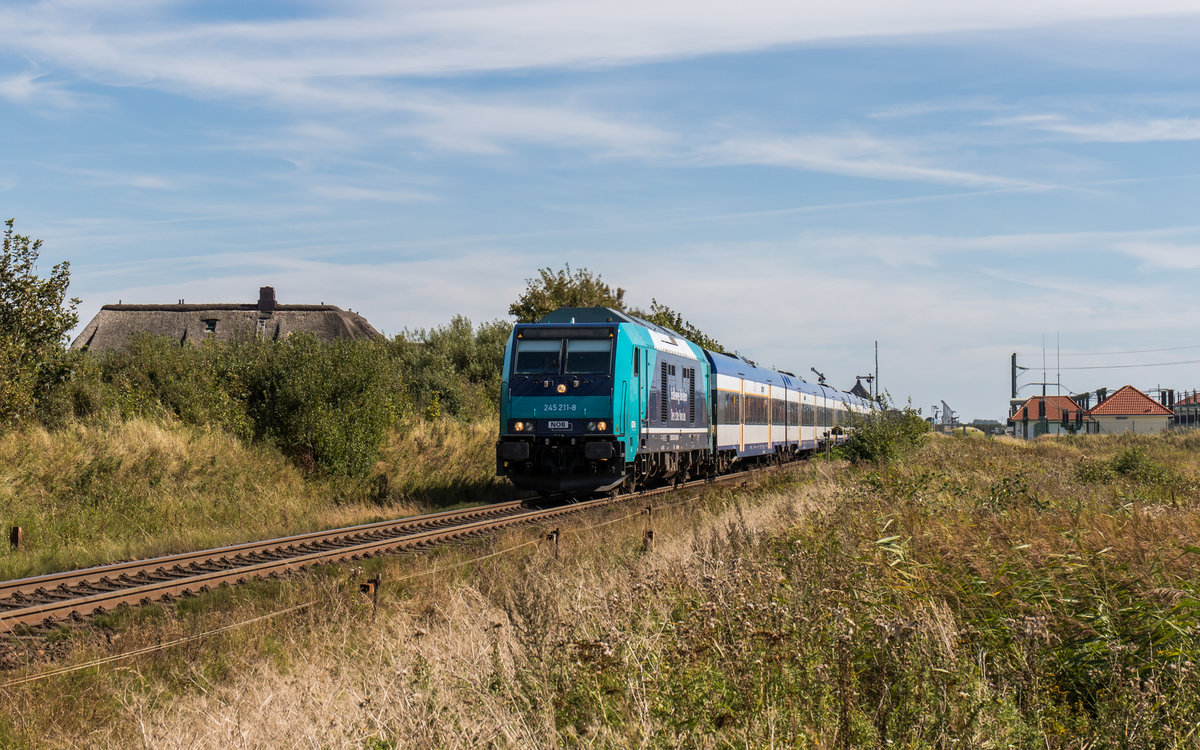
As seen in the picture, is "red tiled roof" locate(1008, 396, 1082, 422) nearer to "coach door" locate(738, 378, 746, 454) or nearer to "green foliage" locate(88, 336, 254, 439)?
"coach door" locate(738, 378, 746, 454)

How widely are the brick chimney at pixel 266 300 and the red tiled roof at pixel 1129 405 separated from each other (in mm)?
71846

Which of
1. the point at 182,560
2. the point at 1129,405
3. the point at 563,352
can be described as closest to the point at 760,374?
the point at 563,352

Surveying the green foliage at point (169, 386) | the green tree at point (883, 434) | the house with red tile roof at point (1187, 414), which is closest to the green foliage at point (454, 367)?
the green foliage at point (169, 386)

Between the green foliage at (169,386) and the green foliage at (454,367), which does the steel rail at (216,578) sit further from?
the green foliage at (454,367)

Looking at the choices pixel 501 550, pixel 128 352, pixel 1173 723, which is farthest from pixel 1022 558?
pixel 128 352

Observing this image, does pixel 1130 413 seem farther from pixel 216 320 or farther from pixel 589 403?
pixel 589 403

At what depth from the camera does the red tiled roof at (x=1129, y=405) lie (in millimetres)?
88562

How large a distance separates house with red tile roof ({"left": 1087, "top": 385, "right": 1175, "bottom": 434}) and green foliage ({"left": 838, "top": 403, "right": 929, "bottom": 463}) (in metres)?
69.5

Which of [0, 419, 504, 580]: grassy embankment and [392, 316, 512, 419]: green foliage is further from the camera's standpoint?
[392, 316, 512, 419]: green foliage

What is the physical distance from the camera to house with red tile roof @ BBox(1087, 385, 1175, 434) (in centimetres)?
8819

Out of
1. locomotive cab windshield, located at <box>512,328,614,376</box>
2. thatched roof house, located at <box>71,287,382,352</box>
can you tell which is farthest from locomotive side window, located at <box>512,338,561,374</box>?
thatched roof house, located at <box>71,287,382,352</box>

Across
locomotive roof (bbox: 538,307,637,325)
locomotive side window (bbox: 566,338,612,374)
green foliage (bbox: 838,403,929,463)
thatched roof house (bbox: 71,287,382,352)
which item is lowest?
green foliage (bbox: 838,403,929,463)

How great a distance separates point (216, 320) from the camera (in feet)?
202

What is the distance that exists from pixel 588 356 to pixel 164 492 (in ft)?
27.1
